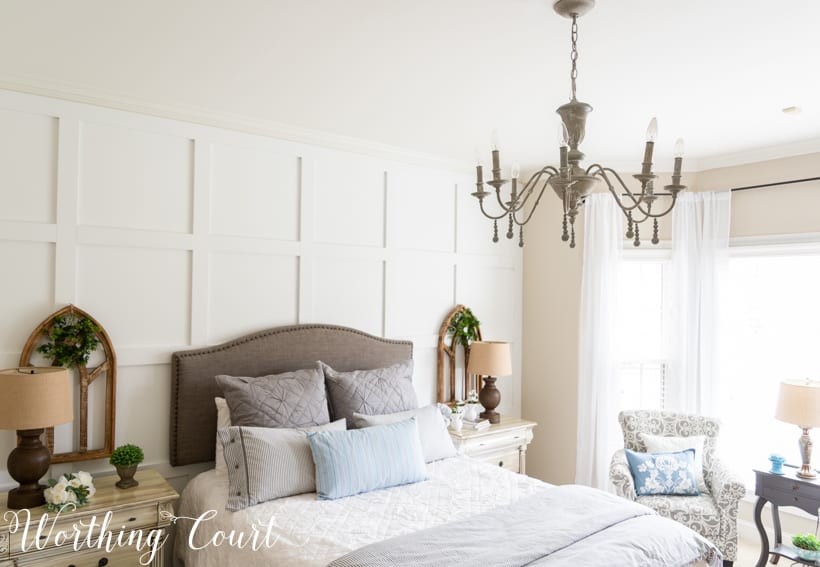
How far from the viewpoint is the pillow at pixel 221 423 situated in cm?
300

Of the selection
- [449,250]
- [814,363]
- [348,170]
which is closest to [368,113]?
[348,170]

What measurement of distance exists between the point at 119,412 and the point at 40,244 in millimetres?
931

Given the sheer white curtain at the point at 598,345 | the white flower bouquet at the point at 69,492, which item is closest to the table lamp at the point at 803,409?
the sheer white curtain at the point at 598,345

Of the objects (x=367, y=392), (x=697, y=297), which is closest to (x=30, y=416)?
(x=367, y=392)

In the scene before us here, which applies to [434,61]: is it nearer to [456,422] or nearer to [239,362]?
[239,362]

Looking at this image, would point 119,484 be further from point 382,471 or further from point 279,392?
point 382,471

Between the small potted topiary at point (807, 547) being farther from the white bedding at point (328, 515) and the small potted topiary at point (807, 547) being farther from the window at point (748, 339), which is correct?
the white bedding at point (328, 515)

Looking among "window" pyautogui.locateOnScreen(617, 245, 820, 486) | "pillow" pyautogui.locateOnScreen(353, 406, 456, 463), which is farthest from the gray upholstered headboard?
"window" pyautogui.locateOnScreen(617, 245, 820, 486)

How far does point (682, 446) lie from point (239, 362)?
2790 millimetres

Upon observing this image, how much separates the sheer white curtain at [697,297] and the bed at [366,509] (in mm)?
1796

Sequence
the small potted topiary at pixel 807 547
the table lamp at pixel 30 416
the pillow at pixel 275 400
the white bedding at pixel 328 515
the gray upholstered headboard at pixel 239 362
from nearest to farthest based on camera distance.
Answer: the white bedding at pixel 328 515 → the table lamp at pixel 30 416 → the small potted topiary at pixel 807 547 → the pillow at pixel 275 400 → the gray upholstered headboard at pixel 239 362

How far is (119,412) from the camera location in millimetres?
3014

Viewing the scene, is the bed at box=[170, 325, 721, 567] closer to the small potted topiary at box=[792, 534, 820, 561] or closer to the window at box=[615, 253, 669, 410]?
the small potted topiary at box=[792, 534, 820, 561]

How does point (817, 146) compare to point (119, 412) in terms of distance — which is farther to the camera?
point (817, 146)
